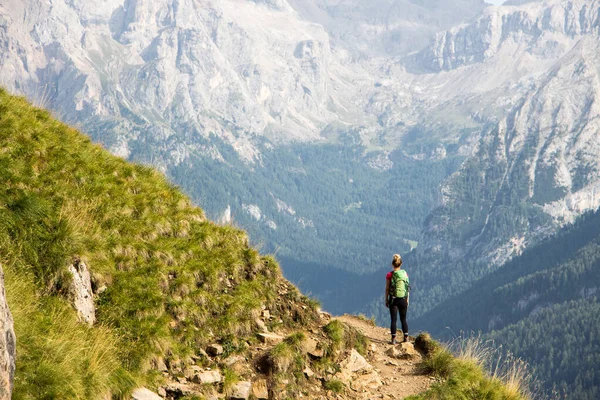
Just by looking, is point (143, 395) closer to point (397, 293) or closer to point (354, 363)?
point (354, 363)

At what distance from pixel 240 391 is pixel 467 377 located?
24.5ft

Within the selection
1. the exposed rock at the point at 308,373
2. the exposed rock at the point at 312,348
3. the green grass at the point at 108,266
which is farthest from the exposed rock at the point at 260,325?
the exposed rock at the point at 308,373

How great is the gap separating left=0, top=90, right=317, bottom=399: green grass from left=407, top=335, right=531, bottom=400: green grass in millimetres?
4433

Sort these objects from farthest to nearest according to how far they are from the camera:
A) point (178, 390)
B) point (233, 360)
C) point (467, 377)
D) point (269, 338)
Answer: point (467, 377) → point (269, 338) → point (233, 360) → point (178, 390)

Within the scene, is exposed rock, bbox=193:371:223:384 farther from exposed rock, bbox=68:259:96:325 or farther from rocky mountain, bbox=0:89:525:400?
Answer: exposed rock, bbox=68:259:96:325

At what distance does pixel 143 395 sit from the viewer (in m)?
12.2

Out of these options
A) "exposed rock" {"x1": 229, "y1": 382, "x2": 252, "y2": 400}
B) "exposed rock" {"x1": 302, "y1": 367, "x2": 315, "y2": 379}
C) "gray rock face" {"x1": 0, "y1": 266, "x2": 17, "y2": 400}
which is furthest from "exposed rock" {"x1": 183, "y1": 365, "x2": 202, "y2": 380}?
"gray rock face" {"x1": 0, "y1": 266, "x2": 17, "y2": 400}

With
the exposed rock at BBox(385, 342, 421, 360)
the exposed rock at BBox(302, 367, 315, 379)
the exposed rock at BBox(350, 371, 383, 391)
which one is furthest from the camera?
the exposed rock at BBox(385, 342, 421, 360)

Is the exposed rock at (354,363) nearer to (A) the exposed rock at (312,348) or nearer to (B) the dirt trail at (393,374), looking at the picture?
(B) the dirt trail at (393,374)

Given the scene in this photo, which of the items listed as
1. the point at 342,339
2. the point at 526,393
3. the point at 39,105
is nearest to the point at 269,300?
the point at 342,339

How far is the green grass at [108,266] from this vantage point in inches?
462

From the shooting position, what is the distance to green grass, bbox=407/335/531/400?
16.7m

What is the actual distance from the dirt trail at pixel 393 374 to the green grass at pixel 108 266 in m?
2.71

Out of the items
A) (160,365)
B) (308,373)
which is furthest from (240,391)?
(308,373)
